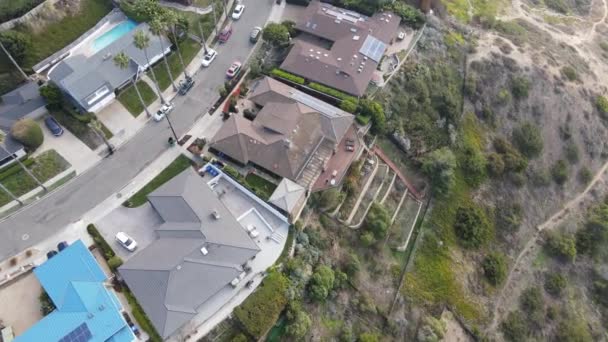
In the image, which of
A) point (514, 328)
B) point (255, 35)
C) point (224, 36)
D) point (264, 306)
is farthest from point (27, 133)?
point (514, 328)

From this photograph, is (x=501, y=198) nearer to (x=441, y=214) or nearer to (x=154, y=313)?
(x=441, y=214)

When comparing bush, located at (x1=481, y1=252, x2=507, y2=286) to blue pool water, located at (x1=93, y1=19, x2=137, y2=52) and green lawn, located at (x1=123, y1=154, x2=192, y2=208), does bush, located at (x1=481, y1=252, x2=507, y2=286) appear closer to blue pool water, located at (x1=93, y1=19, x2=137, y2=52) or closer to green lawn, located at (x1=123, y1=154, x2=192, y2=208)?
green lawn, located at (x1=123, y1=154, x2=192, y2=208)

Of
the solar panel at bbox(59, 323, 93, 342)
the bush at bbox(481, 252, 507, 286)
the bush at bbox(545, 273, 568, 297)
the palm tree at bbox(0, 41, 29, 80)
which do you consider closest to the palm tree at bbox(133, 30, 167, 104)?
the palm tree at bbox(0, 41, 29, 80)

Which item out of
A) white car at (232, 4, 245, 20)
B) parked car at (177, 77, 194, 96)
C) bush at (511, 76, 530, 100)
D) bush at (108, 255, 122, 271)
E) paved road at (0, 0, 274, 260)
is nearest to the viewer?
bush at (108, 255, 122, 271)

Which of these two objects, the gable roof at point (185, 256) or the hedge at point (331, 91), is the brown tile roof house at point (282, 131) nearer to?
the hedge at point (331, 91)

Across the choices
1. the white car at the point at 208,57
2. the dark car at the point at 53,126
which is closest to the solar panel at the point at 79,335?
the dark car at the point at 53,126

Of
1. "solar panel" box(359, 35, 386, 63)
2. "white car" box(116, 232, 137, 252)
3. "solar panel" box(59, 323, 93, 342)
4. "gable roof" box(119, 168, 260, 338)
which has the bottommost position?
"solar panel" box(59, 323, 93, 342)
